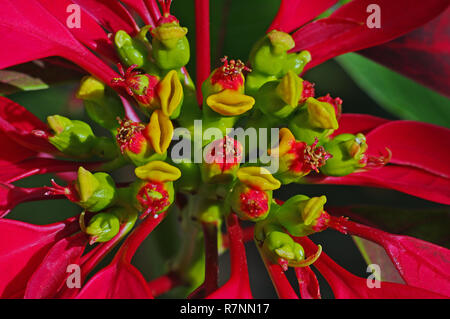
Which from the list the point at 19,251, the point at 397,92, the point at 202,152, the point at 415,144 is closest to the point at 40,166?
the point at 19,251

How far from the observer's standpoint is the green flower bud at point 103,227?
0.68m

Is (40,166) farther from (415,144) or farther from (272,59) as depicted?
(415,144)

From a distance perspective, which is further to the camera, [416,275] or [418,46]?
[418,46]

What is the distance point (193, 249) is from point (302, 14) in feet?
1.42

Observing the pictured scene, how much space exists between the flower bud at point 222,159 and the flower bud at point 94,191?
0.13 m

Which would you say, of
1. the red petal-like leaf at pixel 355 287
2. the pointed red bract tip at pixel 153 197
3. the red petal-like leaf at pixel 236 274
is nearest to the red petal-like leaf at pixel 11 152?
the pointed red bract tip at pixel 153 197

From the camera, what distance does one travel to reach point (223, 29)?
1.07 meters

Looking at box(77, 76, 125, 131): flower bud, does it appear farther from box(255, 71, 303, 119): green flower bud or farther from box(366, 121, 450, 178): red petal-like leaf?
box(366, 121, 450, 178): red petal-like leaf

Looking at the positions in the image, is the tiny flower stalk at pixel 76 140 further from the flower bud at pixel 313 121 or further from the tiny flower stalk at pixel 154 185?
the flower bud at pixel 313 121

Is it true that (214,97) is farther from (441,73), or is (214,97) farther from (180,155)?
(441,73)

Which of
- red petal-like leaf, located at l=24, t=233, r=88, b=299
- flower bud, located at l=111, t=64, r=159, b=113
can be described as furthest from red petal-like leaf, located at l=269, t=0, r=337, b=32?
red petal-like leaf, located at l=24, t=233, r=88, b=299

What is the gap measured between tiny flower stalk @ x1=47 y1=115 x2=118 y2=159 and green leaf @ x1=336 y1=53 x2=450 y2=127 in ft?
1.78

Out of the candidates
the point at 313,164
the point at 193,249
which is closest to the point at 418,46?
the point at 313,164

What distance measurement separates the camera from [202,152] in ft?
2.41
